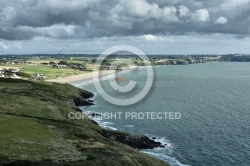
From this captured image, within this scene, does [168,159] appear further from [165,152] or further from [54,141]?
[54,141]

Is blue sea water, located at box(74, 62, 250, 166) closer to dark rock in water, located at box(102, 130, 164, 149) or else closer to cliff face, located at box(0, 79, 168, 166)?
dark rock in water, located at box(102, 130, 164, 149)

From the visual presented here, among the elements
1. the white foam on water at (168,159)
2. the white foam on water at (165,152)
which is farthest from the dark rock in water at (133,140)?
the white foam on water at (168,159)

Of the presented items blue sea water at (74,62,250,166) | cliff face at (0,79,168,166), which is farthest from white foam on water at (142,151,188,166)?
cliff face at (0,79,168,166)

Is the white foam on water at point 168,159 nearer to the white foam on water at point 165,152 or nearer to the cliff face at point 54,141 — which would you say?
the white foam on water at point 165,152

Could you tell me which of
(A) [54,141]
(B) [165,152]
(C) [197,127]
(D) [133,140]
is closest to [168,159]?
(B) [165,152]

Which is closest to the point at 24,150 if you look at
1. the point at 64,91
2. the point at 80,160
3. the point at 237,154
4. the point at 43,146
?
the point at 43,146

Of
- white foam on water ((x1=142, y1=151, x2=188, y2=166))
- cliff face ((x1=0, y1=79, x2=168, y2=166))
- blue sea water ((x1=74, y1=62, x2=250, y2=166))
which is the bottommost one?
white foam on water ((x1=142, y1=151, x2=188, y2=166))

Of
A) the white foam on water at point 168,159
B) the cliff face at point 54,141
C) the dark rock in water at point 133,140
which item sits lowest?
the white foam on water at point 168,159
